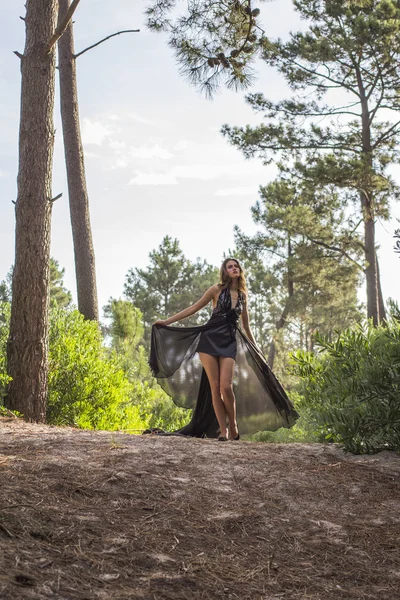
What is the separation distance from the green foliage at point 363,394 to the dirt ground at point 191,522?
27 centimetres

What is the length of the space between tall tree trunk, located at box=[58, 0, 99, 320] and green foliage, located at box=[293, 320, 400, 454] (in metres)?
5.81

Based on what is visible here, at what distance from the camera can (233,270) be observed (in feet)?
23.5

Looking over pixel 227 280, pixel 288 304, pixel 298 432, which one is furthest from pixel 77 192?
pixel 288 304

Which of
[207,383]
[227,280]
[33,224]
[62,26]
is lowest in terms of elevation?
[207,383]

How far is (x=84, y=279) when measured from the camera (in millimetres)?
11555

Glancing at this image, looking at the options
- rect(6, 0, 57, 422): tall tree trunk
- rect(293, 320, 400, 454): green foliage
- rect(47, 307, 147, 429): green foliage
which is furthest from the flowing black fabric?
rect(47, 307, 147, 429): green foliage

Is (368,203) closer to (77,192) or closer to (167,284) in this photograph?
(77,192)

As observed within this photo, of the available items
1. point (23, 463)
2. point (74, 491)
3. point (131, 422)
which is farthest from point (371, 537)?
point (131, 422)

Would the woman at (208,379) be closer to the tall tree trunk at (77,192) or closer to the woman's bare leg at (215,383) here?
the woman's bare leg at (215,383)

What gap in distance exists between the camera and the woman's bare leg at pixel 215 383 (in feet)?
22.9

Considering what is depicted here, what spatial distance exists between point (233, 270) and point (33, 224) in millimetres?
2727

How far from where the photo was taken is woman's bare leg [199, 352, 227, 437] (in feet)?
22.9

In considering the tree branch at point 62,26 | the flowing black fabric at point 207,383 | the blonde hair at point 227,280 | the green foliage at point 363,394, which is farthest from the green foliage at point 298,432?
the tree branch at point 62,26

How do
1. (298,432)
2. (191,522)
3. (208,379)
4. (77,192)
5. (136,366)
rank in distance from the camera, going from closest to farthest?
(191,522) < (208,379) < (298,432) < (77,192) < (136,366)
